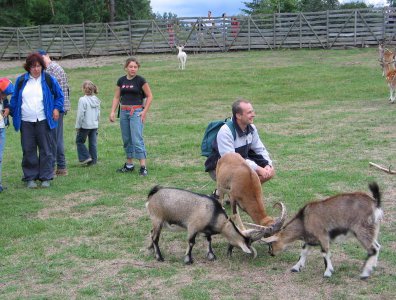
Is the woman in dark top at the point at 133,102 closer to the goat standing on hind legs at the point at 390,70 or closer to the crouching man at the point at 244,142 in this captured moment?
the crouching man at the point at 244,142

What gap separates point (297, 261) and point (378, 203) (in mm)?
1020

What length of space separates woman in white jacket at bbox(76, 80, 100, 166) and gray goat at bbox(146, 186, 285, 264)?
458cm

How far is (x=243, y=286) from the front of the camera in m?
5.06

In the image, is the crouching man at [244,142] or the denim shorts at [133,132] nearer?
the crouching man at [244,142]

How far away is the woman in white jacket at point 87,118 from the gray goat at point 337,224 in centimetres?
546

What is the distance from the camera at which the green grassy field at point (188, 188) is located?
Result: 511 centimetres

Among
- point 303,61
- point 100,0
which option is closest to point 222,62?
point 303,61

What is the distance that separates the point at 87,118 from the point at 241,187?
15.6 ft

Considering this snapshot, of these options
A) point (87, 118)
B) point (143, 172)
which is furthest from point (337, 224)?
point (87, 118)

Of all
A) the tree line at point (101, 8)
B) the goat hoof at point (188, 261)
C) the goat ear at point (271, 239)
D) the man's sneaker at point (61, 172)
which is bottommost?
the man's sneaker at point (61, 172)

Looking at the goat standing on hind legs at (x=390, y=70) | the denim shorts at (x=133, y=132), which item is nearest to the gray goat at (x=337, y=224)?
the denim shorts at (x=133, y=132)

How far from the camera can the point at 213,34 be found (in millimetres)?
33625

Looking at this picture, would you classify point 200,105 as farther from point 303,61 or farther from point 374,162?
point 303,61

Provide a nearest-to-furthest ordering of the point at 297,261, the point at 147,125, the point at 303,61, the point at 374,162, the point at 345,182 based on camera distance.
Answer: the point at 297,261 → the point at 345,182 → the point at 374,162 → the point at 147,125 → the point at 303,61
